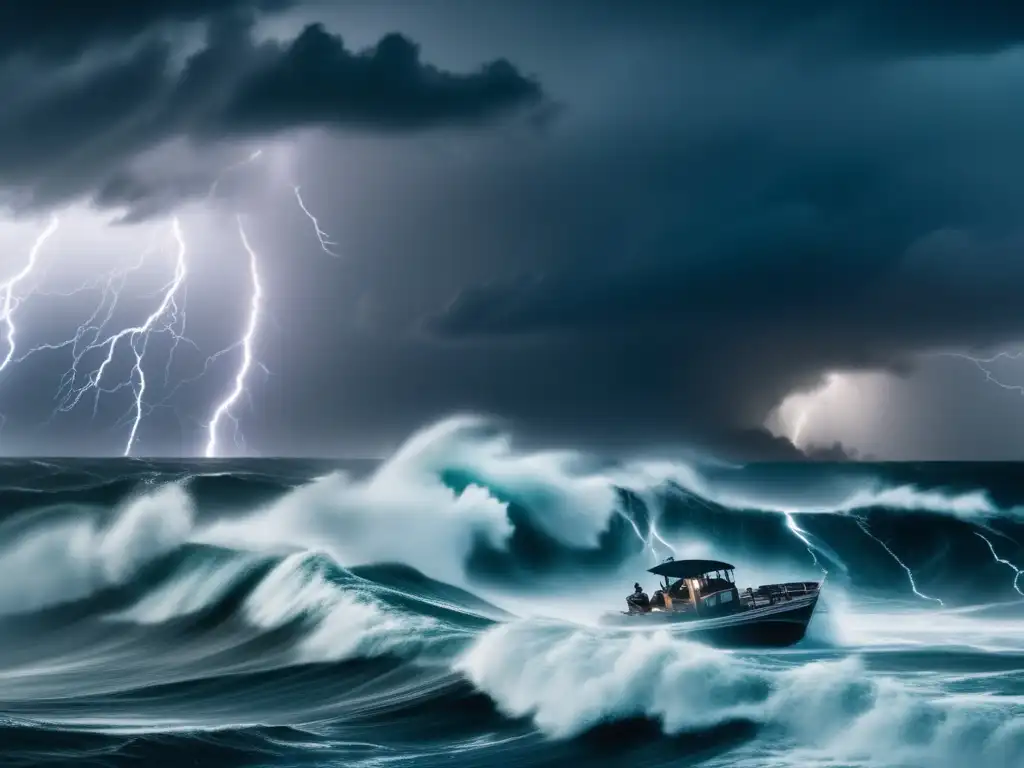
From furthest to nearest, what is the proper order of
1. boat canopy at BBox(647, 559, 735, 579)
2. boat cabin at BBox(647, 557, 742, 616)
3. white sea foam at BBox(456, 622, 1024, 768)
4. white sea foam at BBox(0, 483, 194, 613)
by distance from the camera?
white sea foam at BBox(0, 483, 194, 613) → boat canopy at BBox(647, 559, 735, 579) → boat cabin at BBox(647, 557, 742, 616) → white sea foam at BBox(456, 622, 1024, 768)

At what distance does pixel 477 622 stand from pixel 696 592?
5.36 metres

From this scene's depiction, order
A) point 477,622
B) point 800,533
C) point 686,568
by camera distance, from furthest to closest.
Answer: point 800,533 → point 477,622 → point 686,568

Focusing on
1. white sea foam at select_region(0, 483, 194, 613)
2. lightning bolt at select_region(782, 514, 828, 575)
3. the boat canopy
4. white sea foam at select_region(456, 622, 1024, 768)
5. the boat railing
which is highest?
white sea foam at select_region(0, 483, 194, 613)

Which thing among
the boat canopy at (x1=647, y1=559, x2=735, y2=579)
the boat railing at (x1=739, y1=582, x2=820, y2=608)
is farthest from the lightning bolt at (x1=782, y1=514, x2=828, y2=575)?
the boat canopy at (x1=647, y1=559, x2=735, y2=579)

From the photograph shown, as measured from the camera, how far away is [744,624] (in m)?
24.2

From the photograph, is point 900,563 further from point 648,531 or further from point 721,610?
point 721,610

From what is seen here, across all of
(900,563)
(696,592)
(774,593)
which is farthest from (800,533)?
(696,592)

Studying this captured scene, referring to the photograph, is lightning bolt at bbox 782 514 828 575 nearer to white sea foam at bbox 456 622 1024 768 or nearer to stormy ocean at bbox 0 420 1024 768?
stormy ocean at bbox 0 420 1024 768

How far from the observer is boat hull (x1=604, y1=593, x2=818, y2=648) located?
23.9 meters

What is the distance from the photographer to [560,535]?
131 ft

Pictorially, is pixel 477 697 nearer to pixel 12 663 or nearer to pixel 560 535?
pixel 12 663

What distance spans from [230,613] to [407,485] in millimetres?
13959

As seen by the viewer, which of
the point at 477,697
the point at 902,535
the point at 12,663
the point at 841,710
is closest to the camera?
the point at 841,710

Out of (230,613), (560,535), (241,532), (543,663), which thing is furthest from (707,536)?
(543,663)
